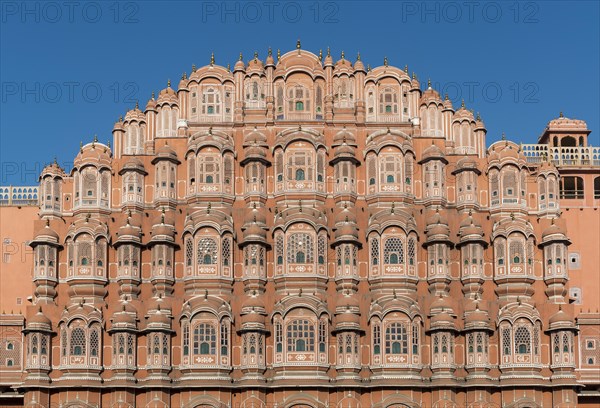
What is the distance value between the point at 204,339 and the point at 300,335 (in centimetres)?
507

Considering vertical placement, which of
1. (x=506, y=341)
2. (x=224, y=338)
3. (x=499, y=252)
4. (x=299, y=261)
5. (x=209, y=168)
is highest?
(x=209, y=168)

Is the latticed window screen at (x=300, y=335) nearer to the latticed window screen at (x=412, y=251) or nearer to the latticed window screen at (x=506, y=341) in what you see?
the latticed window screen at (x=412, y=251)

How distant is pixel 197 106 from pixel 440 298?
17.6 m

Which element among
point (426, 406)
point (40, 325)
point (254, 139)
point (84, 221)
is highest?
point (254, 139)

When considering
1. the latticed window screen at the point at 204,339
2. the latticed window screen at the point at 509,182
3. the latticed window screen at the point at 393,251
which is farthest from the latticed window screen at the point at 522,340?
the latticed window screen at the point at 204,339

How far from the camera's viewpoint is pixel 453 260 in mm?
65750

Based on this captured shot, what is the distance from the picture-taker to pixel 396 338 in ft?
207

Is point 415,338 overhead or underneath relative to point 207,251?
underneath

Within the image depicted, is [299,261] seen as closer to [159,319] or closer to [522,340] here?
[159,319]

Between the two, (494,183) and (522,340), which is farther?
(494,183)

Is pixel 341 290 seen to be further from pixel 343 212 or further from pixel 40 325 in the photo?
pixel 40 325

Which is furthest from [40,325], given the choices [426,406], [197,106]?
[426,406]

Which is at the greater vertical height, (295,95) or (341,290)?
(295,95)

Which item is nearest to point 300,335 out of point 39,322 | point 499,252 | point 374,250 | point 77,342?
point 374,250
